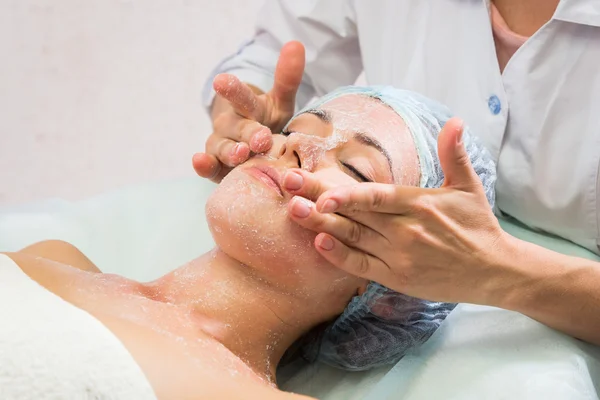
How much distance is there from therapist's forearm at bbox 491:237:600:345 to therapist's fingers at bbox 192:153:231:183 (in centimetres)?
64

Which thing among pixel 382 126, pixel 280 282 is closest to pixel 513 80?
pixel 382 126

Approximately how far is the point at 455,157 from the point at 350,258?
24 centimetres

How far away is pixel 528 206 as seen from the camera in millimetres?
1568

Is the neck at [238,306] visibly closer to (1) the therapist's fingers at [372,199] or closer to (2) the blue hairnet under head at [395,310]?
(2) the blue hairnet under head at [395,310]

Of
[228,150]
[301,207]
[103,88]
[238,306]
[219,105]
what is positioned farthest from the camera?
[103,88]

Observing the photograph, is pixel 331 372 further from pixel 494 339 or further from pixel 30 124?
pixel 30 124

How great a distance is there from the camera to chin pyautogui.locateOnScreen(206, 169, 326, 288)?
120cm

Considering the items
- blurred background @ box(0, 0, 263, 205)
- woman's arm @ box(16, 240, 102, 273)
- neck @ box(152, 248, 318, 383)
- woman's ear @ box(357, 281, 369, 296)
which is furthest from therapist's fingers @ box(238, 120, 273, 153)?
blurred background @ box(0, 0, 263, 205)

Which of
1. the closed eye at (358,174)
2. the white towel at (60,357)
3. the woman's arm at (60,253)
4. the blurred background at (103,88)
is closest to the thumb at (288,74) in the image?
the closed eye at (358,174)

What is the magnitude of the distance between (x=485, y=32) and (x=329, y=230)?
686 mm

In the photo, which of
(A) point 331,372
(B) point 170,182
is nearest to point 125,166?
(B) point 170,182

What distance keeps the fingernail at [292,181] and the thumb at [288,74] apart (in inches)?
17.8

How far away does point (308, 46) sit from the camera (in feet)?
6.14

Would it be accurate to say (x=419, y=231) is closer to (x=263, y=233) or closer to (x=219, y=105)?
(x=263, y=233)
